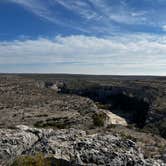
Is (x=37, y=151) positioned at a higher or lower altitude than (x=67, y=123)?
higher

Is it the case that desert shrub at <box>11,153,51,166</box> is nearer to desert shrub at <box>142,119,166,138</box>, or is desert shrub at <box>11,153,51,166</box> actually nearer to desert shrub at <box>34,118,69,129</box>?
desert shrub at <box>34,118,69,129</box>

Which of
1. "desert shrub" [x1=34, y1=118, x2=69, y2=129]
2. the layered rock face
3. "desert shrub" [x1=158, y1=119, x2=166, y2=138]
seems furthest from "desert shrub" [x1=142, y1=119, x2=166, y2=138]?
the layered rock face

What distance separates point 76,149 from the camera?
1280cm

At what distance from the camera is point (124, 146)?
13.2 metres

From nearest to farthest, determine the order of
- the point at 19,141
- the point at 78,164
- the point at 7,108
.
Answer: the point at 78,164
the point at 19,141
the point at 7,108

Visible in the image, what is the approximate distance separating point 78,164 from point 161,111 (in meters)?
39.1

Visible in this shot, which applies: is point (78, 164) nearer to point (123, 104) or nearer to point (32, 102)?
point (32, 102)

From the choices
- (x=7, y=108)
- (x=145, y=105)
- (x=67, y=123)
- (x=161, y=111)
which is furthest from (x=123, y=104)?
Answer: (x=67, y=123)

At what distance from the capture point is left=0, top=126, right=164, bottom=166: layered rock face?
12248 mm

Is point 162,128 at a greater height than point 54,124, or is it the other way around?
point 54,124

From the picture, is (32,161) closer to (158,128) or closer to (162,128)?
(162,128)

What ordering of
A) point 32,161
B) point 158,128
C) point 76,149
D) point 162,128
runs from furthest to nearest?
1. point 158,128
2. point 162,128
3. point 76,149
4. point 32,161

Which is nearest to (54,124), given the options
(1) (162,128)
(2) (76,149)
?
(1) (162,128)

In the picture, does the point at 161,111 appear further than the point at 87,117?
Yes
